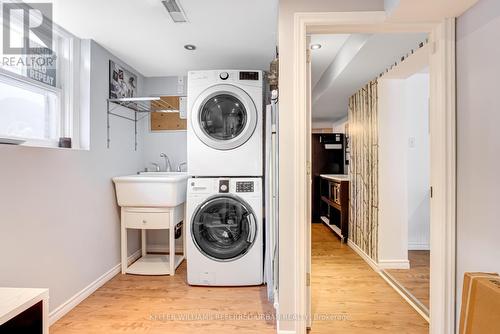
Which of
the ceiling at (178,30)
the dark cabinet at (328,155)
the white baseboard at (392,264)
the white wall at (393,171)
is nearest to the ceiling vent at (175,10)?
the ceiling at (178,30)

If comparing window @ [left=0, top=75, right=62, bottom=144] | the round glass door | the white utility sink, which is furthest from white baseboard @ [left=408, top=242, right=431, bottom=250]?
window @ [left=0, top=75, right=62, bottom=144]

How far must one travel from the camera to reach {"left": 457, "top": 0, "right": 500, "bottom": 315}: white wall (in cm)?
128

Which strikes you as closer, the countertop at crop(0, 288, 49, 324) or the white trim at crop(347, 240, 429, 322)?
the countertop at crop(0, 288, 49, 324)

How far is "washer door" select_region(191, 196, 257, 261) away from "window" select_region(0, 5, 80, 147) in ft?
4.03

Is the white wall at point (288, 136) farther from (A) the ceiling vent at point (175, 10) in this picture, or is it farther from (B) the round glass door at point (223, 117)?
(B) the round glass door at point (223, 117)

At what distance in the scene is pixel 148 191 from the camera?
8.36ft

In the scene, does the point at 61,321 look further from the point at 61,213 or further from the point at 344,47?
the point at 344,47

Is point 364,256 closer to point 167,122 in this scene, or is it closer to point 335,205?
point 335,205

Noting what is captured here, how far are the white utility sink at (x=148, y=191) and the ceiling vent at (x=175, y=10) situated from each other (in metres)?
1.30

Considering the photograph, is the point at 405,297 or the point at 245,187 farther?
the point at 245,187

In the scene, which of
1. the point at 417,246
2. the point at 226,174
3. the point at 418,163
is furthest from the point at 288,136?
the point at 417,246

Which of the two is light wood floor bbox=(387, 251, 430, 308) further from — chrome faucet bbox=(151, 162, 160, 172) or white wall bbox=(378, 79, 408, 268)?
chrome faucet bbox=(151, 162, 160, 172)

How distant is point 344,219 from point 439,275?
7.17 feet

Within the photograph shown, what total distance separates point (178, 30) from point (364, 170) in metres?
2.41
